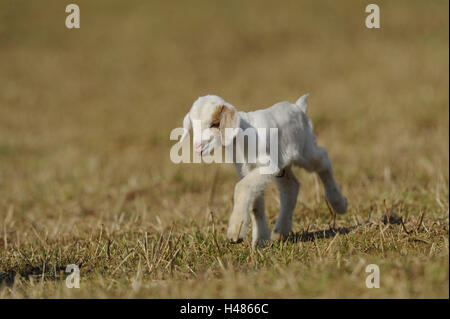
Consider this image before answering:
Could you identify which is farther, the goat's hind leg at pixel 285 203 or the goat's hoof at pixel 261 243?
the goat's hind leg at pixel 285 203

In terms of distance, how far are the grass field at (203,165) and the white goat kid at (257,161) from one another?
22 cm

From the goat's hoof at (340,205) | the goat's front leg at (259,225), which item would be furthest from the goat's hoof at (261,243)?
the goat's hoof at (340,205)

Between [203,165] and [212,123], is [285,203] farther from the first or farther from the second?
[203,165]

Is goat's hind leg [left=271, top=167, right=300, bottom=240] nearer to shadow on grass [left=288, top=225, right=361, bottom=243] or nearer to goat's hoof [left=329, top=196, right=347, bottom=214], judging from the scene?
shadow on grass [left=288, top=225, right=361, bottom=243]

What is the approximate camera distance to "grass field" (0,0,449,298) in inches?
138

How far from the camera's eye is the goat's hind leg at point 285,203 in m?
4.48

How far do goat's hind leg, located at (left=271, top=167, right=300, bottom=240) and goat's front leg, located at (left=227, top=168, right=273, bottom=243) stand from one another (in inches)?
26.2

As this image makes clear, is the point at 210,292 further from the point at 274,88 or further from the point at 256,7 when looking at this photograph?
the point at 256,7

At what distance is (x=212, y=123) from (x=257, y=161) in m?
0.48

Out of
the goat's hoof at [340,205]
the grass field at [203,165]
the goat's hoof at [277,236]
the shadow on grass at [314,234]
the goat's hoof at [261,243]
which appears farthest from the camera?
the goat's hoof at [340,205]

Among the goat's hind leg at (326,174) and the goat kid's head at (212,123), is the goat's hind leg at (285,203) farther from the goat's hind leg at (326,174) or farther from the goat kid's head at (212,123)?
the goat kid's head at (212,123)

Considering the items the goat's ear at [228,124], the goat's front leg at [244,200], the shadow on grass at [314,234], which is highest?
the goat's ear at [228,124]

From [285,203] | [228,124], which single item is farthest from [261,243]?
[228,124]
